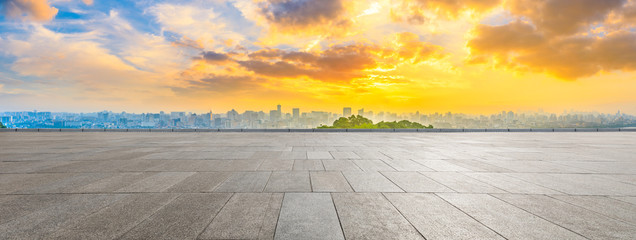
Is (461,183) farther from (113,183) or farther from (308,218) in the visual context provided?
(113,183)

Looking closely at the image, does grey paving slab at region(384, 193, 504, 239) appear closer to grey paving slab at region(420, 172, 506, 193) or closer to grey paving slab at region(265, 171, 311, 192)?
grey paving slab at region(420, 172, 506, 193)

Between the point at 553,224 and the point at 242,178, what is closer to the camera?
the point at 553,224

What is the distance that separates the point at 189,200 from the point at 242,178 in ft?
7.85

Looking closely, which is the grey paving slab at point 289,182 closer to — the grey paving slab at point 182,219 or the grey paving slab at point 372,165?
the grey paving slab at point 182,219

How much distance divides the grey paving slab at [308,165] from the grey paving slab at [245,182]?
59.6 inches

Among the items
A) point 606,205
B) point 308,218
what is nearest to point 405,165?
point 606,205

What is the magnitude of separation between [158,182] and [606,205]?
38.6 ft

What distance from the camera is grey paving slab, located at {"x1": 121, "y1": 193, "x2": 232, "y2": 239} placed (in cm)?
441

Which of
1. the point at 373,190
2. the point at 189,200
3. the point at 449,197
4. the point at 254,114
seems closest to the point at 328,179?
the point at 373,190

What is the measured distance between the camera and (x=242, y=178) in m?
8.59

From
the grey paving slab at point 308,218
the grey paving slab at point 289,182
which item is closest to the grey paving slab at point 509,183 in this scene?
the grey paving slab at point 308,218

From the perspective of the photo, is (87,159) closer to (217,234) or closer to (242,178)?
(242,178)

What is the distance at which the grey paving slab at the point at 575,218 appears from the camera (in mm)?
4506

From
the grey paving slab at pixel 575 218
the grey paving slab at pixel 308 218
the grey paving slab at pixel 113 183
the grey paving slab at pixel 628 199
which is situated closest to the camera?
the grey paving slab at pixel 308 218
